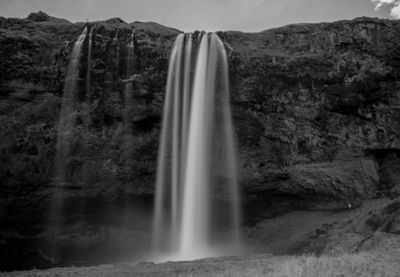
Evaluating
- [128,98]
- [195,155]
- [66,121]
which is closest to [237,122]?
[195,155]

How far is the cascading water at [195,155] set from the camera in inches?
979

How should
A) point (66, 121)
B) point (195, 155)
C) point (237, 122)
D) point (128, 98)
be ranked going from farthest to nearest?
point (237, 122) < point (128, 98) < point (66, 121) < point (195, 155)

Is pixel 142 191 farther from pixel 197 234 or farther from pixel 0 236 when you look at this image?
pixel 0 236

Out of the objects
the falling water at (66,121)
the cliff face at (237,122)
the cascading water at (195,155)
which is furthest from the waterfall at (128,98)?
the falling water at (66,121)

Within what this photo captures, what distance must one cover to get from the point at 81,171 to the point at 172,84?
879cm

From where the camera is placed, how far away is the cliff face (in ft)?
83.5

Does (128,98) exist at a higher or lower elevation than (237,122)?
higher

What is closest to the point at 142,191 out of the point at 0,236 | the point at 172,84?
the point at 172,84

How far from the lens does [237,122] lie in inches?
1035

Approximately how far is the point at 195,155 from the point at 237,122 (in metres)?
3.91

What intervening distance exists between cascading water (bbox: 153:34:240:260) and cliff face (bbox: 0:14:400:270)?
0.86m

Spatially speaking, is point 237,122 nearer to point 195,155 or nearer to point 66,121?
point 195,155

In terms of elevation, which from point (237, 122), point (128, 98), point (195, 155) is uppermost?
point (128, 98)

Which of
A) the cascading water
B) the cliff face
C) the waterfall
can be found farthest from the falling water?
the cascading water
